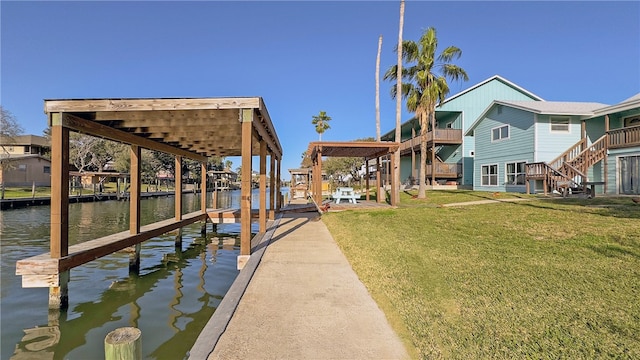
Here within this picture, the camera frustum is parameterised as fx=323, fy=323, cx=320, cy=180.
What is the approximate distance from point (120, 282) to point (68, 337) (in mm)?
2859

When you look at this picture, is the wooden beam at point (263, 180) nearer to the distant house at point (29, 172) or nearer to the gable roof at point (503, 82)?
the gable roof at point (503, 82)

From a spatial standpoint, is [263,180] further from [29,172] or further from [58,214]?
[29,172]

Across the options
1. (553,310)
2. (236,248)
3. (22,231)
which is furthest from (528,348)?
(22,231)

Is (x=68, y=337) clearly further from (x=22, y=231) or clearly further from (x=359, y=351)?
(x=22, y=231)

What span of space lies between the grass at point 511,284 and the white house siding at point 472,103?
1902 cm

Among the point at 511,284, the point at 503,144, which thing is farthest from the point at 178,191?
the point at 503,144

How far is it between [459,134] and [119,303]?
28.1 metres

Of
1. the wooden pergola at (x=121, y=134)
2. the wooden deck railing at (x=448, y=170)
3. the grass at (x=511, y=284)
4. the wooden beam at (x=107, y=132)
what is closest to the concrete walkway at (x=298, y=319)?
the grass at (x=511, y=284)

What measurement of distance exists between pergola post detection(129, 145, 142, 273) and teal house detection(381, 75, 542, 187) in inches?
904

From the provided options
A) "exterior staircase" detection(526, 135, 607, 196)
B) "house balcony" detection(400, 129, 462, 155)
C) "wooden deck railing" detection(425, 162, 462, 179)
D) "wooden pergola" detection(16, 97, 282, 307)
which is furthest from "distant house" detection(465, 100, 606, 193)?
"wooden pergola" detection(16, 97, 282, 307)

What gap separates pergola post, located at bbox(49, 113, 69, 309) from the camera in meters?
5.66

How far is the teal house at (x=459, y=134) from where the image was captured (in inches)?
1095

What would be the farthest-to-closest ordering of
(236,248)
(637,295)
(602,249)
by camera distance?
(236,248)
(602,249)
(637,295)

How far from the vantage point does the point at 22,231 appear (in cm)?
1404
